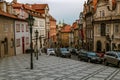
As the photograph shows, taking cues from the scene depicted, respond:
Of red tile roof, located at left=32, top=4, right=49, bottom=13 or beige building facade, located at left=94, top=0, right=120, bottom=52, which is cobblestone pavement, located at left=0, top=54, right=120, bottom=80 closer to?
beige building facade, located at left=94, top=0, right=120, bottom=52

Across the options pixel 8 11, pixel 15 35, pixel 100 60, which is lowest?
pixel 100 60

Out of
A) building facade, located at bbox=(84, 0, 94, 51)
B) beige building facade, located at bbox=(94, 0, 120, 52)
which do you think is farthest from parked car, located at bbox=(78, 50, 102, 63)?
building facade, located at bbox=(84, 0, 94, 51)

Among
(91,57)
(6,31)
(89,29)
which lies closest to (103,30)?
(89,29)

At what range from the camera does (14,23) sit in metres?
51.4

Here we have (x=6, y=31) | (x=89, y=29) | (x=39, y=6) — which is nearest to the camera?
(x=6, y=31)

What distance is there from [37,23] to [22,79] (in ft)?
184

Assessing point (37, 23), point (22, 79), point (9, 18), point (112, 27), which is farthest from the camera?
point (37, 23)

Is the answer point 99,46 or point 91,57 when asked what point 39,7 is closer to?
point 99,46

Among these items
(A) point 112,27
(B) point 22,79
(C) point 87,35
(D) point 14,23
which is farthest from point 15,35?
(B) point 22,79

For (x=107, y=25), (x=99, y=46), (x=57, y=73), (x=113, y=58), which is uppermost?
(x=107, y=25)

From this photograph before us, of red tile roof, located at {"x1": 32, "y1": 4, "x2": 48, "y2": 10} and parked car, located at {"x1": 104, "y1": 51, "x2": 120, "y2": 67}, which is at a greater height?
red tile roof, located at {"x1": 32, "y1": 4, "x2": 48, "y2": 10}

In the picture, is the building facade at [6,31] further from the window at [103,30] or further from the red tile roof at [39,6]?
the red tile roof at [39,6]

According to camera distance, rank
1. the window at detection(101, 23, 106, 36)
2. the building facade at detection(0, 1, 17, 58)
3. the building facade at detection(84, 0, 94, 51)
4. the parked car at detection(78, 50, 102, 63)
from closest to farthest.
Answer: the parked car at detection(78, 50, 102, 63), the building facade at detection(0, 1, 17, 58), the window at detection(101, 23, 106, 36), the building facade at detection(84, 0, 94, 51)

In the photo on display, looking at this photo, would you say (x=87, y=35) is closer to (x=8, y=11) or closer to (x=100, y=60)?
(x=8, y=11)
